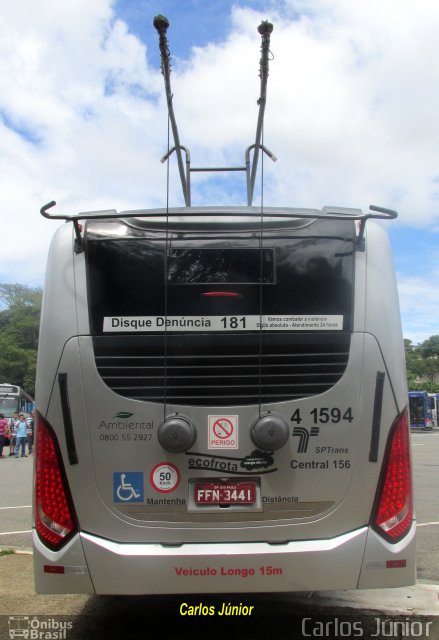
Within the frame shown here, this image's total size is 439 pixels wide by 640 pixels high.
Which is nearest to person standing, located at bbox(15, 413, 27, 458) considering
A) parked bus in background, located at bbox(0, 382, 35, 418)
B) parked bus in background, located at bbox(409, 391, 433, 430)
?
parked bus in background, located at bbox(0, 382, 35, 418)

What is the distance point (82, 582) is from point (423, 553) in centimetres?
451

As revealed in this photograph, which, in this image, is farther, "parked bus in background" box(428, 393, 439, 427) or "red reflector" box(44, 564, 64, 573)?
"parked bus in background" box(428, 393, 439, 427)

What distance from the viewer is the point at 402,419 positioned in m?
3.81

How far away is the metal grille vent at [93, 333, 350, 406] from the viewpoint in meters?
3.79

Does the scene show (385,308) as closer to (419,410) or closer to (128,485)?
(128,485)

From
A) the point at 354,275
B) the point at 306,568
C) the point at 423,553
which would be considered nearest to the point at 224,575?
the point at 306,568

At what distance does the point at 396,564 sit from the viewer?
11.9 ft

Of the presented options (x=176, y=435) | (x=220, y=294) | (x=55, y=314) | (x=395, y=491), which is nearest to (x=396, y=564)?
(x=395, y=491)

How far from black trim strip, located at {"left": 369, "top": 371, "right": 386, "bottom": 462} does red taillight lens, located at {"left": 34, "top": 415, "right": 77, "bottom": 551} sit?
1.85 meters

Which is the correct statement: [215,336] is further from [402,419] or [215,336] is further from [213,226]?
[402,419]

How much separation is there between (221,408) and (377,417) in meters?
0.95

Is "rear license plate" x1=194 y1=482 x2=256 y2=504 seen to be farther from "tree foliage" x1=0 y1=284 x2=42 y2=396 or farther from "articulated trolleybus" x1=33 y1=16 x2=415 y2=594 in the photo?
"tree foliage" x1=0 y1=284 x2=42 y2=396

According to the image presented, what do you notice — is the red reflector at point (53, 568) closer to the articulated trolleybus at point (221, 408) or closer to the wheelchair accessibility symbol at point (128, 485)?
the articulated trolleybus at point (221, 408)

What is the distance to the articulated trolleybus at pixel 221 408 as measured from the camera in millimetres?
3623
